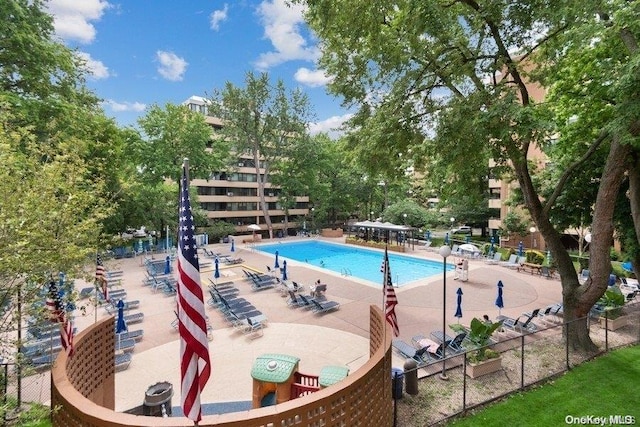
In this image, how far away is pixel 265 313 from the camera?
14344 millimetres

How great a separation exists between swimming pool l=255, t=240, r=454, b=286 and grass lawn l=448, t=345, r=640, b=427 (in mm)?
10881

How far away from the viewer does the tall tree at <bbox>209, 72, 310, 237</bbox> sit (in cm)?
3428

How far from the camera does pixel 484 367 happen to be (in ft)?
29.6

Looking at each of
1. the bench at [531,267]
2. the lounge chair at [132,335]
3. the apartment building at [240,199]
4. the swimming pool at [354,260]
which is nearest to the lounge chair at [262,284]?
the swimming pool at [354,260]

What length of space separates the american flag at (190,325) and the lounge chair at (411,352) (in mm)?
6692

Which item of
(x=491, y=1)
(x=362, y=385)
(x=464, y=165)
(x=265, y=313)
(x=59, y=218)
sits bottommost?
(x=265, y=313)

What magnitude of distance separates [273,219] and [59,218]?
4866cm

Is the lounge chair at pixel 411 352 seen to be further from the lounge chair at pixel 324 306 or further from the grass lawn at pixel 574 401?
the lounge chair at pixel 324 306

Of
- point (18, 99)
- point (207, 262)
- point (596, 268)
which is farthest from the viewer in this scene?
point (207, 262)

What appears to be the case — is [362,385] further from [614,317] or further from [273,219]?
[273,219]

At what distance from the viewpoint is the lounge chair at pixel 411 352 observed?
9.68 m

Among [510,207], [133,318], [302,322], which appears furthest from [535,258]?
[133,318]

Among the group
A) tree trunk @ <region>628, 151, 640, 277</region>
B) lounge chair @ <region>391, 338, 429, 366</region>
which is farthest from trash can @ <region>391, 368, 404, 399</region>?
tree trunk @ <region>628, 151, 640, 277</region>


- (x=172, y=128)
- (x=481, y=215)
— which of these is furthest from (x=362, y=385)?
(x=481, y=215)
